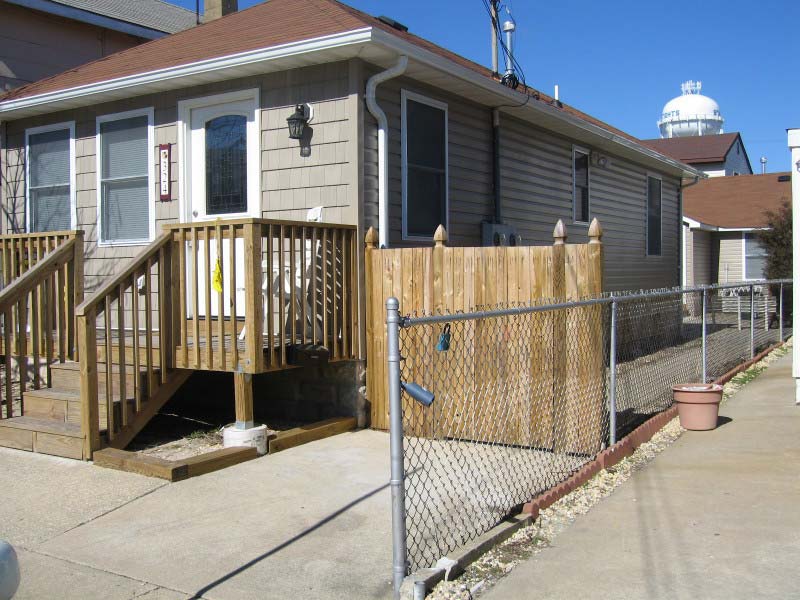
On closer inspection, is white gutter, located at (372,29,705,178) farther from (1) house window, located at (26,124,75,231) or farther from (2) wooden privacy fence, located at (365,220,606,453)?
(1) house window, located at (26,124,75,231)

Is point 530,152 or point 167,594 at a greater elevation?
point 530,152

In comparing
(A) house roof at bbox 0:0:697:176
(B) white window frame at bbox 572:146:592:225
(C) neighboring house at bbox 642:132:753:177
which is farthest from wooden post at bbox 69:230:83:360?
(C) neighboring house at bbox 642:132:753:177

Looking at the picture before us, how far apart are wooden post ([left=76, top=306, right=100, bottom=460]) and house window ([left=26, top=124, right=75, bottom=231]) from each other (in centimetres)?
424

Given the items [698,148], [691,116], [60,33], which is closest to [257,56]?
[60,33]

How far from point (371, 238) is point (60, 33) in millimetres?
9105

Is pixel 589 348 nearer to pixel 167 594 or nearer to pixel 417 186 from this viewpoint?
pixel 417 186

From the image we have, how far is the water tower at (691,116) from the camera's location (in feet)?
156

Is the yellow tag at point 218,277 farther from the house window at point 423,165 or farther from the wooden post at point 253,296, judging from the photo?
the house window at point 423,165

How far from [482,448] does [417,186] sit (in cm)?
299

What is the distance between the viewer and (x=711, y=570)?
390cm

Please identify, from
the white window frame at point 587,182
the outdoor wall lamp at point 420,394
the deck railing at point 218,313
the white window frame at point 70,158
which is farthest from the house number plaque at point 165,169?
the white window frame at point 587,182

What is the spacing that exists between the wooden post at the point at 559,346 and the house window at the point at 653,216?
9.87 meters

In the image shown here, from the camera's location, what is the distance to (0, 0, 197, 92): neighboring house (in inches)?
481

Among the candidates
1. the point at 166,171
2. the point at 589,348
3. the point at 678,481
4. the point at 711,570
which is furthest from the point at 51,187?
the point at 711,570
